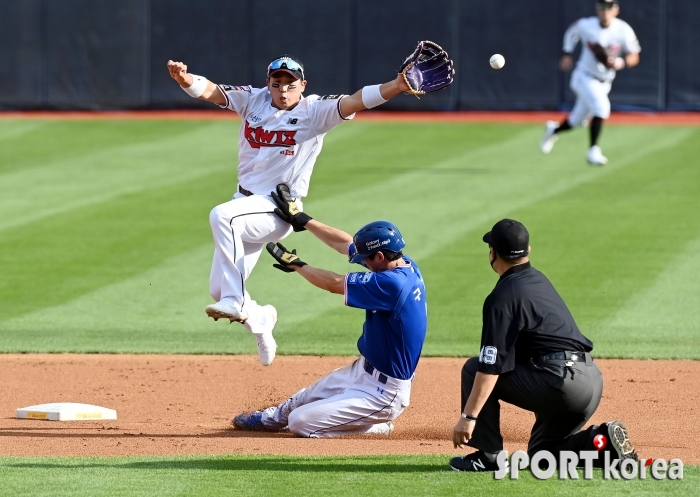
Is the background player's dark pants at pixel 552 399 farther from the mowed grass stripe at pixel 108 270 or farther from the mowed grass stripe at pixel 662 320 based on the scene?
the mowed grass stripe at pixel 108 270

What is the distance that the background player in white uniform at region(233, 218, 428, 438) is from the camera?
6672 mm

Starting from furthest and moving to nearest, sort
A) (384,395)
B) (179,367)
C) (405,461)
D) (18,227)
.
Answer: (18,227)
(179,367)
(384,395)
(405,461)

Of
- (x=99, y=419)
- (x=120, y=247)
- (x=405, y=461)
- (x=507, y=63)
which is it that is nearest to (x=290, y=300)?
(x=120, y=247)

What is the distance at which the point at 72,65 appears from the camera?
23.9 meters

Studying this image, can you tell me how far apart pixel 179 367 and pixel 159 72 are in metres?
15.1

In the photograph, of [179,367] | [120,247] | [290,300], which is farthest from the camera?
[120,247]

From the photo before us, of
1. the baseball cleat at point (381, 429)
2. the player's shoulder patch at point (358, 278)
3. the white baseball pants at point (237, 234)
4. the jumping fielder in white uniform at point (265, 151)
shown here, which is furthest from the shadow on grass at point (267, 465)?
the white baseball pants at point (237, 234)

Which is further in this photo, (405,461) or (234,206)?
(234,206)

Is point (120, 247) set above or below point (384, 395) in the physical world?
below

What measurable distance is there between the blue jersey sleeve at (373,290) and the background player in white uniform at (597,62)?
1112cm

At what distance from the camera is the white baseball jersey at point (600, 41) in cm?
1745

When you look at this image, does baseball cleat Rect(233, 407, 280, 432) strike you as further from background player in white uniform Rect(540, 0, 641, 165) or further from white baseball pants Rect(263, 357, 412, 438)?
background player in white uniform Rect(540, 0, 641, 165)

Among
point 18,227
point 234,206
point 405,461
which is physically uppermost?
point 234,206

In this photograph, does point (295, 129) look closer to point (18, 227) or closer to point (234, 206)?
point (234, 206)
